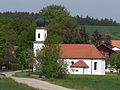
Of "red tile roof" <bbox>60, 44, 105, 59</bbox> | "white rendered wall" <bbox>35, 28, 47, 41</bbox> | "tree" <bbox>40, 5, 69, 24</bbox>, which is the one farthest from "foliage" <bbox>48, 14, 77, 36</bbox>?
"red tile roof" <bbox>60, 44, 105, 59</bbox>

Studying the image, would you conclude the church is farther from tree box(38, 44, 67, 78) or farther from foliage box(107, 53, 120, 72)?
tree box(38, 44, 67, 78)

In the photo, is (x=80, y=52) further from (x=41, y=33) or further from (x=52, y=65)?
(x=52, y=65)

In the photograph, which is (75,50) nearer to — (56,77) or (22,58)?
(22,58)

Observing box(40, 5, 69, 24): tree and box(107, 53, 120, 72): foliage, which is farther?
box(40, 5, 69, 24): tree

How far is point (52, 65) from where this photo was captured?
69250mm

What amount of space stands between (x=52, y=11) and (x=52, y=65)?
3323 inches

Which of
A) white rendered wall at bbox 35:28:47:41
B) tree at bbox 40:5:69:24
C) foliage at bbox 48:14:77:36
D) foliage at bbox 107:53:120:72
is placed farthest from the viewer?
tree at bbox 40:5:69:24

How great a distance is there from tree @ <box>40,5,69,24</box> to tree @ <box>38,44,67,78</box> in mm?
78621

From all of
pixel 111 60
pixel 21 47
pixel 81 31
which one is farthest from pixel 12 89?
pixel 81 31

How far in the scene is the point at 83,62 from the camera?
91188 millimetres

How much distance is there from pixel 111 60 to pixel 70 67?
396 inches

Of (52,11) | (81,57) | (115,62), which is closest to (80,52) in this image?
(81,57)

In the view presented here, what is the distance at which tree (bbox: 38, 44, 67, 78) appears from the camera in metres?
69.5

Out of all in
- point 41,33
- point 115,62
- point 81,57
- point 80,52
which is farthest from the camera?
point 41,33
